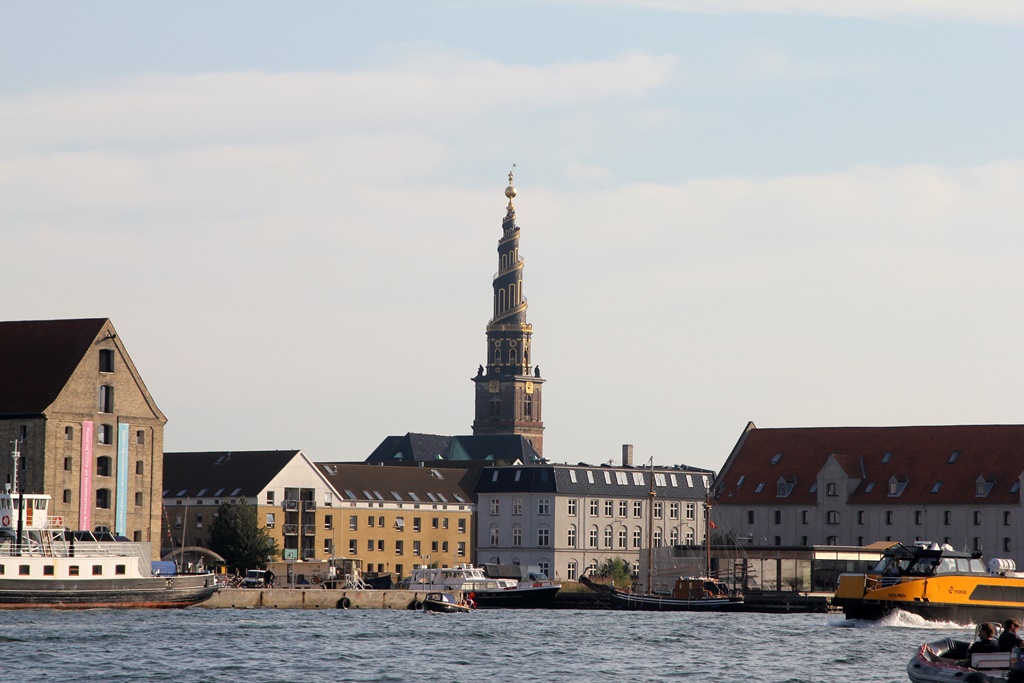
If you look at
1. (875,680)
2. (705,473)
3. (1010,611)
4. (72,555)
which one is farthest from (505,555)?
(875,680)

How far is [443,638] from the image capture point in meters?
82.8

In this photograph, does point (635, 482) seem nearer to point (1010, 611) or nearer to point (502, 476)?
point (502, 476)

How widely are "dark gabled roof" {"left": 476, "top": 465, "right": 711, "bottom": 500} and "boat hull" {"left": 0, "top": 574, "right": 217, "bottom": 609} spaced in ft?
234

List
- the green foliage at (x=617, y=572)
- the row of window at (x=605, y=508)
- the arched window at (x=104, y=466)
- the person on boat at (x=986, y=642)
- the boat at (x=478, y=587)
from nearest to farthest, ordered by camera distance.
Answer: the person on boat at (x=986, y=642) < the boat at (x=478, y=587) < the arched window at (x=104, y=466) < the green foliage at (x=617, y=572) < the row of window at (x=605, y=508)

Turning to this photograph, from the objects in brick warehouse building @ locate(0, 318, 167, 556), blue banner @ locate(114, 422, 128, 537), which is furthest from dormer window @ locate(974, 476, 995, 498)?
blue banner @ locate(114, 422, 128, 537)

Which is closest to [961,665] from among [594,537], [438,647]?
[438,647]

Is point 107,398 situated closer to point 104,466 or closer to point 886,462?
point 104,466

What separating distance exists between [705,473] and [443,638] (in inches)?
4241

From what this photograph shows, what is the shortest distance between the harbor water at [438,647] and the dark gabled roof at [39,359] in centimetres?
2958

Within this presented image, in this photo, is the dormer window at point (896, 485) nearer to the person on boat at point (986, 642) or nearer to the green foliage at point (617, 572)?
the green foliage at point (617, 572)

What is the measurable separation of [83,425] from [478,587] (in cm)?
2946

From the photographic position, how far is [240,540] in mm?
151000

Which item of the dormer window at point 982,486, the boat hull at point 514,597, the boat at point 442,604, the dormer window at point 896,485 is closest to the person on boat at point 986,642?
the boat at point 442,604

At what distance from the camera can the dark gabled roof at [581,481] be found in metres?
173
